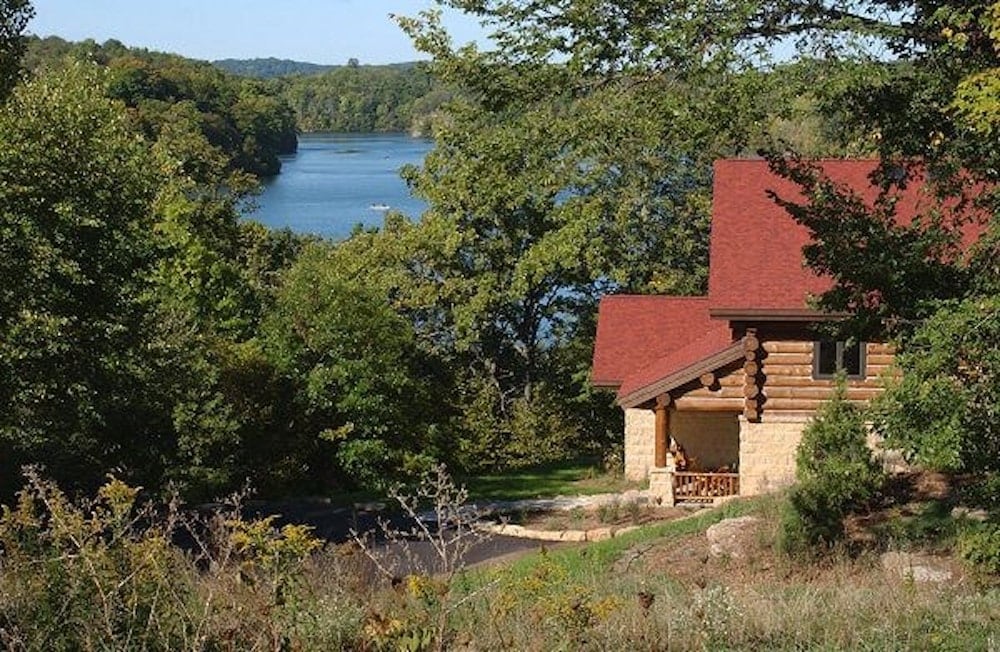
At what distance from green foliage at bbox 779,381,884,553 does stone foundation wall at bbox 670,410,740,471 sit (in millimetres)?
8535

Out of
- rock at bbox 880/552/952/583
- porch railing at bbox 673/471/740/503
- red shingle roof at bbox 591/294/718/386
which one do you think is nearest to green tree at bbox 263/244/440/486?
red shingle roof at bbox 591/294/718/386

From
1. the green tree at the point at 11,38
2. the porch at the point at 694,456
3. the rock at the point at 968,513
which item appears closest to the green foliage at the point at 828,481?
the rock at the point at 968,513

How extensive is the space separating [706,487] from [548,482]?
5.61 m

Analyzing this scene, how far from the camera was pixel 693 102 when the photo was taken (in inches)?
427

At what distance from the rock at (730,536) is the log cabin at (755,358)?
546 cm

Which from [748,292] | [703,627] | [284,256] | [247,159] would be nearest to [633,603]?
[703,627]

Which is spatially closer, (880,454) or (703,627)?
(703,627)

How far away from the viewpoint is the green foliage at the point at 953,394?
9758mm

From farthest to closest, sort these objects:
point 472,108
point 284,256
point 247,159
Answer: point 247,159 < point 284,256 < point 472,108

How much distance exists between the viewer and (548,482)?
91.5 ft

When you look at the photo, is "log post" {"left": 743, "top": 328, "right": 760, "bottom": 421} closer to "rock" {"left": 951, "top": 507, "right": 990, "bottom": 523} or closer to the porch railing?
the porch railing

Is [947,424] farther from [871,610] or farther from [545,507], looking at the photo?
[545,507]

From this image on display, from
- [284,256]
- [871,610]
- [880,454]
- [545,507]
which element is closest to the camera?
[871,610]

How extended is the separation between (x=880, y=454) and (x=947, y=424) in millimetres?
10116
